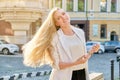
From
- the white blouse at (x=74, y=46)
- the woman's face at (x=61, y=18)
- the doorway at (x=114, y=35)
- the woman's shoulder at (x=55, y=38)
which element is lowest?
the doorway at (x=114, y=35)

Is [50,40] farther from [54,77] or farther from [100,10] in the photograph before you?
[100,10]

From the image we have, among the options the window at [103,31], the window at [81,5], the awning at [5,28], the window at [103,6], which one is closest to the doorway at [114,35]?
the window at [103,31]

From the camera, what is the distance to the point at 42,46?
3.80m

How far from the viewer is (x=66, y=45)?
3801 mm

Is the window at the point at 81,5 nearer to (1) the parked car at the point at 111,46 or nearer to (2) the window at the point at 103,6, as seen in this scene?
(2) the window at the point at 103,6

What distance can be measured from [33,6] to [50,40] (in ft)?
91.0

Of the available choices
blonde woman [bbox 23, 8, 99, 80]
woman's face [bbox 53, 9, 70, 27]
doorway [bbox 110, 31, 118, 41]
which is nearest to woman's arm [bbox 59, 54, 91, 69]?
blonde woman [bbox 23, 8, 99, 80]

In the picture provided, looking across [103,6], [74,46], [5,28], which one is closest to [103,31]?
[103,6]

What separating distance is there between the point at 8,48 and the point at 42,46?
28146 mm

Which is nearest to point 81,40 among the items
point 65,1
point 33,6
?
point 33,6

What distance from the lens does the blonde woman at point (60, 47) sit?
3.79 metres

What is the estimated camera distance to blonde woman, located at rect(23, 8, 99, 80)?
3.79 meters

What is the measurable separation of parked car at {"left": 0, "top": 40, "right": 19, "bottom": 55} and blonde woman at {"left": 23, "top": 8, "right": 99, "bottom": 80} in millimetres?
27516

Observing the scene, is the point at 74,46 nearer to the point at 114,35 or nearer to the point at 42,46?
the point at 42,46
